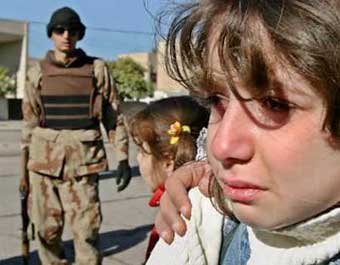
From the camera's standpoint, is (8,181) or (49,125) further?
(8,181)

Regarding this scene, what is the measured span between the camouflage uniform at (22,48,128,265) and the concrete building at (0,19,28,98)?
43.8 m

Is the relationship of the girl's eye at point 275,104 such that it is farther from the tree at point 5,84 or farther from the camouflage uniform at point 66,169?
the tree at point 5,84

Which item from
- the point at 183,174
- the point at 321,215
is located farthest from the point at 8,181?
the point at 321,215

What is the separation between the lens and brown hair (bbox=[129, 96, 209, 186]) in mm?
2555

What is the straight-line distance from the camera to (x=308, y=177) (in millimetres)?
963

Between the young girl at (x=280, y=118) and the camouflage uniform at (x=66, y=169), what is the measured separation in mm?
3497

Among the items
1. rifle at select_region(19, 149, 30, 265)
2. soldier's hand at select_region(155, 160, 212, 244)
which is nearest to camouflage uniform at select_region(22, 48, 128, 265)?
rifle at select_region(19, 149, 30, 265)

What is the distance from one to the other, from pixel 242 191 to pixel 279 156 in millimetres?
86

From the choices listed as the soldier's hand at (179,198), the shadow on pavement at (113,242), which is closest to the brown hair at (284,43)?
the soldier's hand at (179,198)

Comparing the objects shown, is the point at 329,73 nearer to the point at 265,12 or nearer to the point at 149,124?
the point at 265,12

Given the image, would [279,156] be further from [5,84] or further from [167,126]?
[5,84]

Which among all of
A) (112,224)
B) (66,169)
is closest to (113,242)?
(112,224)

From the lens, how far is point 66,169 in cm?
450

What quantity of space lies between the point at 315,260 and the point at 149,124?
174cm
